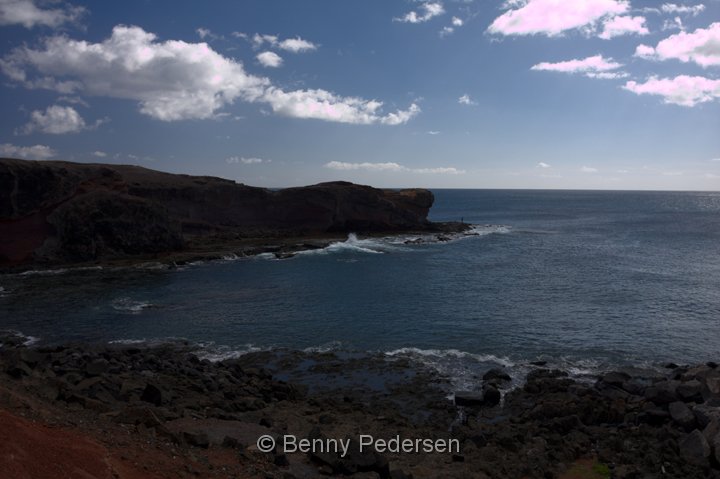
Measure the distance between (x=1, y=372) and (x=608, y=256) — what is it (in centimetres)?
6356

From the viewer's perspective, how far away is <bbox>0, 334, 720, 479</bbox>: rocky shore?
13625mm

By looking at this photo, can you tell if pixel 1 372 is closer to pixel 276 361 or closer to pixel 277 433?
pixel 277 433

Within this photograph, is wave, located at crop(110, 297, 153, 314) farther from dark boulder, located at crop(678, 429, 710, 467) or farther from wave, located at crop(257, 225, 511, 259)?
dark boulder, located at crop(678, 429, 710, 467)

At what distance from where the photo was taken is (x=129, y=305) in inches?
1555

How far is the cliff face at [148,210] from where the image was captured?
185 feet

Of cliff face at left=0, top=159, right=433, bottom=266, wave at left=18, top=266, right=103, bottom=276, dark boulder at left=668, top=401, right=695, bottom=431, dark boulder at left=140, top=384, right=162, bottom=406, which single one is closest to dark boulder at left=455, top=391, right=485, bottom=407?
dark boulder at left=668, top=401, right=695, bottom=431

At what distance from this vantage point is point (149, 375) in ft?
77.8

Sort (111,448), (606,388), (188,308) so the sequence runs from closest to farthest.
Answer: (111,448), (606,388), (188,308)

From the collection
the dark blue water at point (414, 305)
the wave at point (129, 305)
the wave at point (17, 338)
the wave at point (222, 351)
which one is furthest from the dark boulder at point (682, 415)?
the wave at point (129, 305)

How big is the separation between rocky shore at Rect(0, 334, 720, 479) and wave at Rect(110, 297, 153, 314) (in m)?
9.36

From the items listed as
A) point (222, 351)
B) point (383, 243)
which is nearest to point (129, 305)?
point (222, 351)

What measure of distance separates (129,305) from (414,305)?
2186 centimetres

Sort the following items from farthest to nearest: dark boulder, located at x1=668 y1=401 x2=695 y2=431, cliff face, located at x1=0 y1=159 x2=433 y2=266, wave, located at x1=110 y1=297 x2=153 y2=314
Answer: cliff face, located at x1=0 y1=159 x2=433 y2=266 < wave, located at x1=110 y1=297 x2=153 y2=314 < dark boulder, located at x1=668 y1=401 x2=695 y2=431

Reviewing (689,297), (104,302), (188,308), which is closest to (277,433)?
(188,308)
